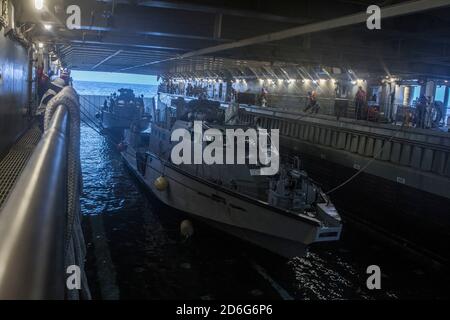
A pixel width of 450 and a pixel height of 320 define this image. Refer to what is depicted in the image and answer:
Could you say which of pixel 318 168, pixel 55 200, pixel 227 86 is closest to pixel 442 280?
pixel 318 168

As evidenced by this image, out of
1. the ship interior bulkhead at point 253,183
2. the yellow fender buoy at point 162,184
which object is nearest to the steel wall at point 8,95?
the ship interior bulkhead at point 253,183

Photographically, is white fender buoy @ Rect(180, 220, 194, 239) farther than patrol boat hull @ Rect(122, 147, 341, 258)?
Yes

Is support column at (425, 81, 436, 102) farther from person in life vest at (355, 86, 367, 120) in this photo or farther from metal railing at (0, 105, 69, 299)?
metal railing at (0, 105, 69, 299)

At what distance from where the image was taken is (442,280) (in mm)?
12922

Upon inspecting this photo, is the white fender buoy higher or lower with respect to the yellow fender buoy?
lower

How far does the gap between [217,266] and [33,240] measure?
40.0 feet

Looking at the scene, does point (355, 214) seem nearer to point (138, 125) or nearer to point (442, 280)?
point (442, 280)

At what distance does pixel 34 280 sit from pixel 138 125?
2696cm

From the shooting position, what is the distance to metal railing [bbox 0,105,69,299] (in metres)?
0.96

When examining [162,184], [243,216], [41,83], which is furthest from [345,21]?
[41,83]

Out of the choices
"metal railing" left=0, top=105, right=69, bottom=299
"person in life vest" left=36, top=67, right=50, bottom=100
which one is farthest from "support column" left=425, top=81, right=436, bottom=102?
"metal railing" left=0, top=105, right=69, bottom=299

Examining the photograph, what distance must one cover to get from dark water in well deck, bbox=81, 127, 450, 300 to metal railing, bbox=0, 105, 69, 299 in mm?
9922

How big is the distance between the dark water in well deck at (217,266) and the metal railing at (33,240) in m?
9.92

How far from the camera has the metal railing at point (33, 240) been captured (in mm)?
961
